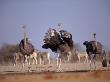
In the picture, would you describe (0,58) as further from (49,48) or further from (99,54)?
(99,54)

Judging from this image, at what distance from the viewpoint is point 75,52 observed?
31797mm

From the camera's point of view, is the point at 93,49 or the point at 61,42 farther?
the point at 61,42

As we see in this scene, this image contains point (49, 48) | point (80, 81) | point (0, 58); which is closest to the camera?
point (80, 81)

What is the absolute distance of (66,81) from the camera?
51.5ft

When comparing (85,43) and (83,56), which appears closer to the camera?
(85,43)

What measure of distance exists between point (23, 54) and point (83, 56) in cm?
574

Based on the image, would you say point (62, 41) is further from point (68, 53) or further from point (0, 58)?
point (0, 58)

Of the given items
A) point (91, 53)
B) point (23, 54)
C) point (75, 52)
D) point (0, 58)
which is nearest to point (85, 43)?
point (91, 53)

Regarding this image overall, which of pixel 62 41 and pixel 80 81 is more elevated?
pixel 62 41

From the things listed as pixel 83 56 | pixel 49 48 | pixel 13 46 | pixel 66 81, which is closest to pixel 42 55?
pixel 49 48

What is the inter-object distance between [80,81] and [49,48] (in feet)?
48.1

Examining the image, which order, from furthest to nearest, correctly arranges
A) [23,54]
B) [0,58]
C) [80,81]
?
[0,58] < [23,54] < [80,81]

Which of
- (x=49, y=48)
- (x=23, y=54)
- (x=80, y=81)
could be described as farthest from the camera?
(x=49, y=48)

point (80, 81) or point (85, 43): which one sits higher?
point (85, 43)
